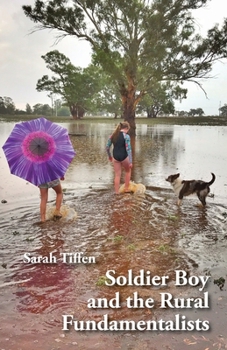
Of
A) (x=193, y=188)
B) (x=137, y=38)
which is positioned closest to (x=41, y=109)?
(x=137, y=38)

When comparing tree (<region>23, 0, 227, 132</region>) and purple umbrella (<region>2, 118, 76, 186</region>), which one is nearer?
purple umbrella (<region>2, 118, 76, 186</region>)

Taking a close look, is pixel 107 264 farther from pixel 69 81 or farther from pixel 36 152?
pixel 69 81

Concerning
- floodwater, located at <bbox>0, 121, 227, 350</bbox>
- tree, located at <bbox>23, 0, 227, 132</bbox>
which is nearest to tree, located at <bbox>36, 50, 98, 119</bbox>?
tree, located at <bbox>23, 0, 227, 132</bbox>

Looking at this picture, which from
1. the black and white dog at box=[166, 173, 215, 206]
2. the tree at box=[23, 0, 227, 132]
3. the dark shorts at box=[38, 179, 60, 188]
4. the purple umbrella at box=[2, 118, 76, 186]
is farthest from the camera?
the tree at box=[23, 0, 227, 132]

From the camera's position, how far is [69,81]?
66438mm

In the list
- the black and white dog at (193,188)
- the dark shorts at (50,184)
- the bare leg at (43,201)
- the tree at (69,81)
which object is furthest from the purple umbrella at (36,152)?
the tree at (69,81)

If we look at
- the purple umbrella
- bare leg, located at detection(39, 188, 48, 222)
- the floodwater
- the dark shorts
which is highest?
the purple umbrella

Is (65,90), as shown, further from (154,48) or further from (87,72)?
(154,48)

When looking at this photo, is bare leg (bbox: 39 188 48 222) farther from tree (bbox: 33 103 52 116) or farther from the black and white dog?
tree (bbox: 33 103 52 116)

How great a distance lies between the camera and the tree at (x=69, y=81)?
2534 inches

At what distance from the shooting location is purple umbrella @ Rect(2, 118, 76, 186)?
670 cm

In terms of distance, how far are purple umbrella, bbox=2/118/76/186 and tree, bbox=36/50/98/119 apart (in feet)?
196

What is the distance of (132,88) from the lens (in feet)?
97.3

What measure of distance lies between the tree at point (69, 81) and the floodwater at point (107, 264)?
189 ft
